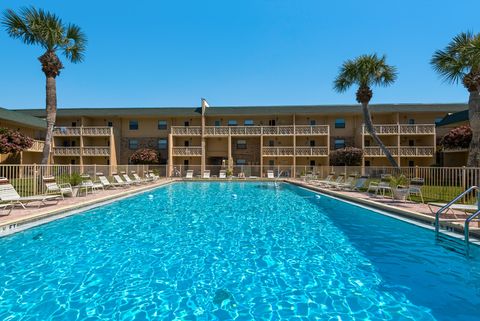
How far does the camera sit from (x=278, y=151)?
31.7m

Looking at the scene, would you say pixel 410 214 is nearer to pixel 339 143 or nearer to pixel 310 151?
pixel 310 151

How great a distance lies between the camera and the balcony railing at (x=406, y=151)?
2955cm

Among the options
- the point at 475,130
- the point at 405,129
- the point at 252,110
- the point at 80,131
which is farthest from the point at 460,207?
the point at 80,131

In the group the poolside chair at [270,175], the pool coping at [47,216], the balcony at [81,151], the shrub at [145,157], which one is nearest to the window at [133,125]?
the balcony at [81,151]

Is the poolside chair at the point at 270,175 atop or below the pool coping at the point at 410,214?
atop

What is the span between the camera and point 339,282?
16.1ft

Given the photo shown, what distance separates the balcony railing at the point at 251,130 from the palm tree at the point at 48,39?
15793 mm

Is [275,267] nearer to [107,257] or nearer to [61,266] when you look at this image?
[107,257]

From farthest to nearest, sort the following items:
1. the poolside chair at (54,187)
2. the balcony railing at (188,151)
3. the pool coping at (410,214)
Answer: the balcony railing at (188,151), the poolside chair at (54,187), the pool coping at (410,214)

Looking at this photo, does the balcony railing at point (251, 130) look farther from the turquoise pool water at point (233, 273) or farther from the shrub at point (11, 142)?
the turquoise pool water at point (233, 273)

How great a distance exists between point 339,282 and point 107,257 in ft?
15.9

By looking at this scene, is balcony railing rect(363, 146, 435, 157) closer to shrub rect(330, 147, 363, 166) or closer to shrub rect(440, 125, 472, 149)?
shrub rect(330, 147, 363, 166)

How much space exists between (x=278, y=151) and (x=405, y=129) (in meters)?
14.2

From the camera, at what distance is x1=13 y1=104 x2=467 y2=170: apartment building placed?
3123 centimetres
